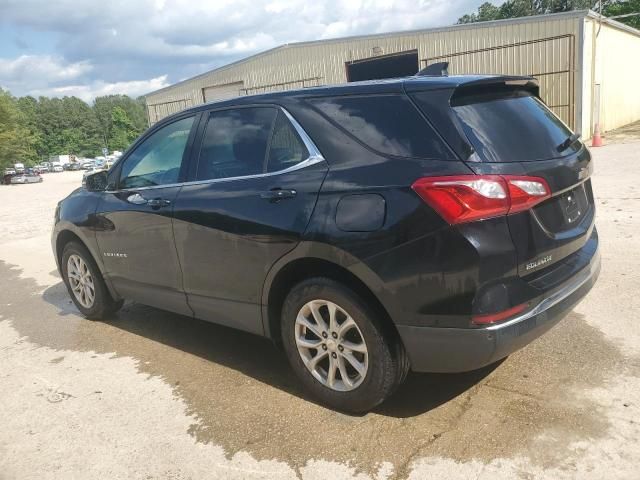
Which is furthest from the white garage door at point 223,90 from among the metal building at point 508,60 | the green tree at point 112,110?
the green tree at point 112,110

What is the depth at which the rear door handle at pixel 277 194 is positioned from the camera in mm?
3078

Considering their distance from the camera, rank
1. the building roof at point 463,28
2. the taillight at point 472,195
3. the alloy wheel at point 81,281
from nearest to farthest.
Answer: the taillight at point 472,195, the alloy wheel at point 81,281, the building roof at point 463,28

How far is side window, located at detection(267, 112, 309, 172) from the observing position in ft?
10.3

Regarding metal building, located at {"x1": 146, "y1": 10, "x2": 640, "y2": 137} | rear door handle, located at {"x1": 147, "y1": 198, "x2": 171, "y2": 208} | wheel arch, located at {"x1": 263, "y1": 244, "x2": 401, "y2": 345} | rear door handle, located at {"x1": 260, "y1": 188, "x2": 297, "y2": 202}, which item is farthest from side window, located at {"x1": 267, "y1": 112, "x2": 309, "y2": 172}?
metal building, located at {"x1": 146, "y1": 10, "x2": 640, "y2": 137}

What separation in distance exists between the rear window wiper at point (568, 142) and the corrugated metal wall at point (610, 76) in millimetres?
18254

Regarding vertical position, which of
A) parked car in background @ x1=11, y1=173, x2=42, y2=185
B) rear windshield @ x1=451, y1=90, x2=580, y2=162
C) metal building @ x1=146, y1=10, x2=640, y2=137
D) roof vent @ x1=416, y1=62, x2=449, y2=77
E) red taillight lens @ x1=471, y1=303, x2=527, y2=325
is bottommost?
parked car in background @ x1=11, y1=173, x2=42, y2=185

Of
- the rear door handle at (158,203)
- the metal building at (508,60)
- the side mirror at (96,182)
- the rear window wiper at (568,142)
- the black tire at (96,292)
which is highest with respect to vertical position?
the metal building at (508,60)

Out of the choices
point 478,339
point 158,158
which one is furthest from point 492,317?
point 158,158

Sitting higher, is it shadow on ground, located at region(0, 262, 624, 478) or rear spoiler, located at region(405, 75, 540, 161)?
rear spoiler, located at region(405, 75, 540, 161)

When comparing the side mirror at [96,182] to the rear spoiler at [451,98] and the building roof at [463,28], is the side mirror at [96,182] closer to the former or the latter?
the rear spoiler at [451,98]

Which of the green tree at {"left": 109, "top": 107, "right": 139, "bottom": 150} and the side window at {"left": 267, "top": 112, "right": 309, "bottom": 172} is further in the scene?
the green tree at {"left": 109, "top": 107, "right": 139, "bottom": 150}

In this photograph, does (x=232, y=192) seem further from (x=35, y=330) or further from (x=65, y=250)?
(x=35, y=330)

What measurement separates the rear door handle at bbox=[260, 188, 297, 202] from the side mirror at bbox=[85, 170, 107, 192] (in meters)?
2.09

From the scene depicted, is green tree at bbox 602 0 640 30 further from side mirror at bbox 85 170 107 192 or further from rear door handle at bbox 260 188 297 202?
rear door handle at bbox 260 188 297 202
